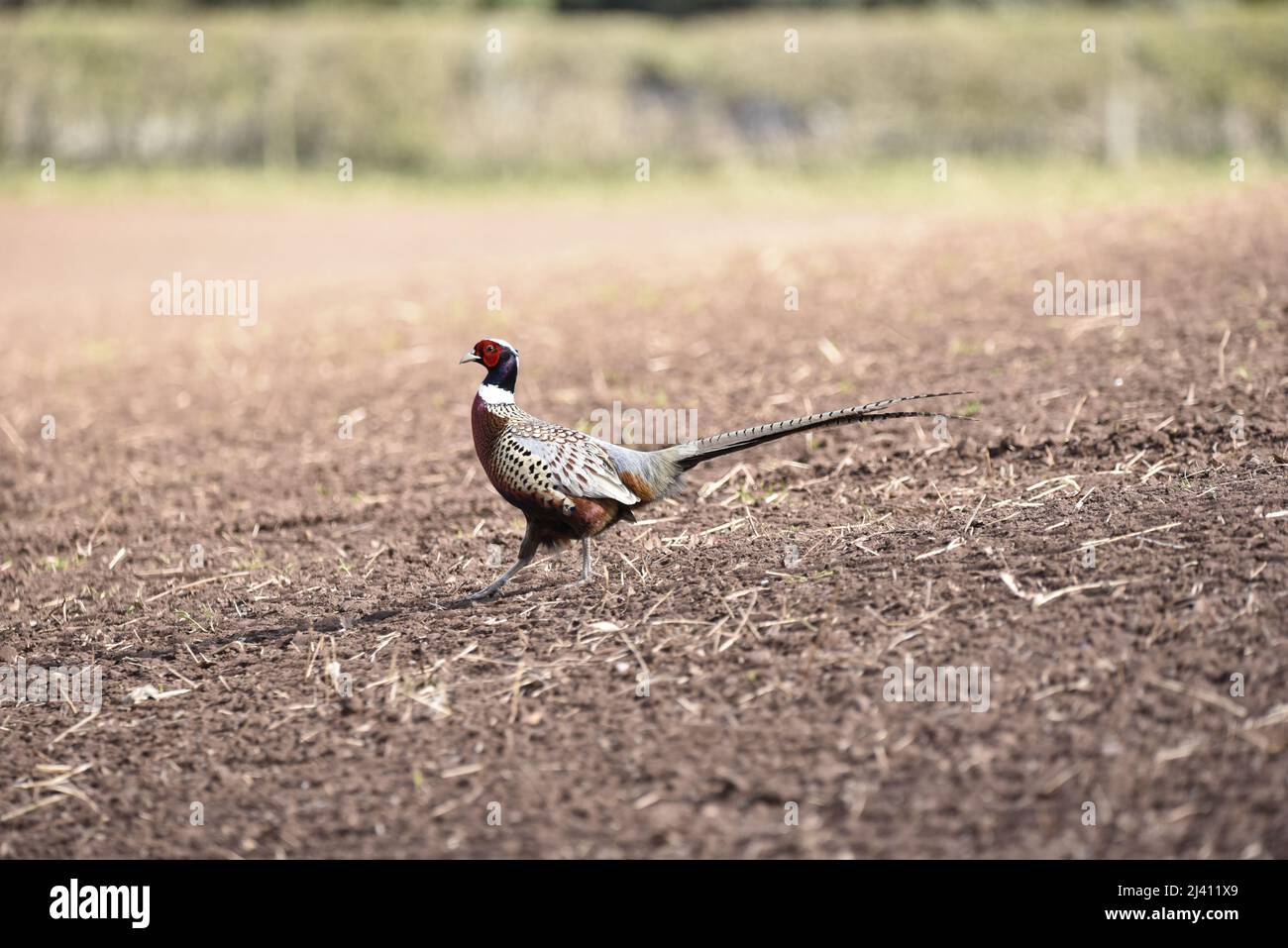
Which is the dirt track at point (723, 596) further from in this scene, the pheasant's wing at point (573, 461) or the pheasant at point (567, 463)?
the pheasant's wing at point (573, 461)

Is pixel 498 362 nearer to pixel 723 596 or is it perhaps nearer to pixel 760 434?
pixel 760 434

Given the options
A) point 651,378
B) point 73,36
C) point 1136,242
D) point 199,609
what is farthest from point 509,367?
point 73,36

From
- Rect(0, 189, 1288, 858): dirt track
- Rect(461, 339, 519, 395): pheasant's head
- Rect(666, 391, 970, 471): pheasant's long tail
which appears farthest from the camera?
Rect(461, 339, 519, 395): pheasant's head

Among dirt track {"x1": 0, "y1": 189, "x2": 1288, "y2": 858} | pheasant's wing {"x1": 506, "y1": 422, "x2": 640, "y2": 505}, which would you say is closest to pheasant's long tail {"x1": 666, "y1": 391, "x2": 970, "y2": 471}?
pheasant's wing {"x1": 506, "y1": 422, "x2": 640, "y2": 505}

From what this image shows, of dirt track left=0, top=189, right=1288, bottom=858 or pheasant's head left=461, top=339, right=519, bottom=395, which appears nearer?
dirt track left=0, top=189, right=1288, bottom=858

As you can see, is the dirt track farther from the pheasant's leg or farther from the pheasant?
the pheasant

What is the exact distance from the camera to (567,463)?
5.89 metres

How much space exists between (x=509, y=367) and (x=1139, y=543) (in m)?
3.00

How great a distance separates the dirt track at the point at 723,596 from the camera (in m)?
4.28

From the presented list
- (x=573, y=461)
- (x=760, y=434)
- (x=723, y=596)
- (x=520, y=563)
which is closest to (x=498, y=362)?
(x=573, y=461)

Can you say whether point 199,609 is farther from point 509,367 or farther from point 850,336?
point 850,336

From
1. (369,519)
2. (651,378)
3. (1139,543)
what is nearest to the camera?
(1139,543)

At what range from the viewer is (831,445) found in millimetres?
8141

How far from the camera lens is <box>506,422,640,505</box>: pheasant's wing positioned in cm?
586
